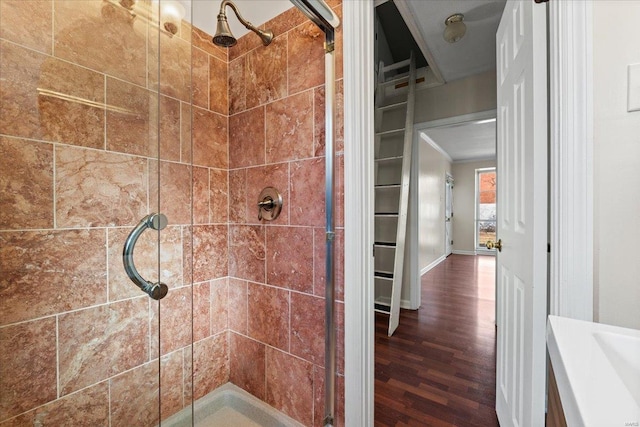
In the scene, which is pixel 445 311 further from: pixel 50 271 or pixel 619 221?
pixel 50 271

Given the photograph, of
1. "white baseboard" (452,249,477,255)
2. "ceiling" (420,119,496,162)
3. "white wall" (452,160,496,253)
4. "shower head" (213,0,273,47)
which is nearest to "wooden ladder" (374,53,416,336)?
"ceiling" (420,119,496,162)

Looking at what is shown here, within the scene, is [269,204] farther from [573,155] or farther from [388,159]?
[388,159]

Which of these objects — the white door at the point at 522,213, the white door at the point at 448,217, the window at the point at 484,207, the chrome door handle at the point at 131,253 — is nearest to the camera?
the white door at the point at 522,213

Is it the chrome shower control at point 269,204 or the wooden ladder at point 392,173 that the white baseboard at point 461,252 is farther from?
the chrome shower control at point 269,204

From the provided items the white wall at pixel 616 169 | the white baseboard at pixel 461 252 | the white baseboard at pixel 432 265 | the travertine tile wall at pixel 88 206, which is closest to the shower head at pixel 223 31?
the travertine tile wall at pixel 88 206

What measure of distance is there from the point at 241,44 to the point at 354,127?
99 centimetres

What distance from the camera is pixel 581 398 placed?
40 centimetres

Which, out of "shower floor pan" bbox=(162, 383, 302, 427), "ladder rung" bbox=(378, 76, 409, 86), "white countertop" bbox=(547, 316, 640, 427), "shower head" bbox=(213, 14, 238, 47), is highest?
"ladder rung" bbox=(378, 76, 409, 86)

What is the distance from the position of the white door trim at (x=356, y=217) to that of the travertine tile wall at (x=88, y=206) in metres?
0.73

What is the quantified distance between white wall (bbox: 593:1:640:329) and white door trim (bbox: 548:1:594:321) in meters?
0.03

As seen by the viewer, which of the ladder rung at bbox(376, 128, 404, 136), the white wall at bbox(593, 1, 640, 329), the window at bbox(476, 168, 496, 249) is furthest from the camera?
the window at bbox(476, 168, 496, 249)

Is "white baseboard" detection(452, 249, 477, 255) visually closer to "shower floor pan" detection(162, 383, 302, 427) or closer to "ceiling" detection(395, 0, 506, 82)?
"ceiling" detection(395, 0, 506, 82)

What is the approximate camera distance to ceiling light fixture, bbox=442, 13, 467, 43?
1935 mm

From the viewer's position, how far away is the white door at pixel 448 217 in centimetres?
632
